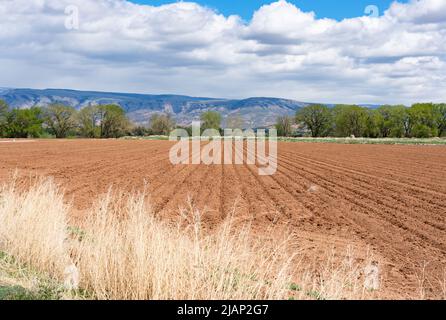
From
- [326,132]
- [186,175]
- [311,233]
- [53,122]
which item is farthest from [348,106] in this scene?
[311,233]

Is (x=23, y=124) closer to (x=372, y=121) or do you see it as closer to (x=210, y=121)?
(x=210, y=121)

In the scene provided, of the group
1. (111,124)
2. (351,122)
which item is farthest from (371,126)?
(111,124)

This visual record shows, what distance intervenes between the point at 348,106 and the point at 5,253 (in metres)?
114

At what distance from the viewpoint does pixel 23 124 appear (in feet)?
308

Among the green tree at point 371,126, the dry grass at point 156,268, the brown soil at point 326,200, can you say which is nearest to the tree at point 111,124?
the green tree at point 371,126

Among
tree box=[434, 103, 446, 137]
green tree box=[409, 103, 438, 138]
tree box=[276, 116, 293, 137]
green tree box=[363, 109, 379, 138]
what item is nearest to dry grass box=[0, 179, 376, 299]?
green tree box=[409, 103, 438, 138]

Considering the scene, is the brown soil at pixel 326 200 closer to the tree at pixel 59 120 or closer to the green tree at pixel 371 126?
the tree at pixel 59 120

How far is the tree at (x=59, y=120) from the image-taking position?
102 m

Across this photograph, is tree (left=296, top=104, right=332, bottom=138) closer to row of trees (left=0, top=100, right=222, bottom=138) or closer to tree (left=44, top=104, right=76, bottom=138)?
row of trees (left=0, top=100, right=222, bottom=138)

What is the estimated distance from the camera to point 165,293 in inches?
209

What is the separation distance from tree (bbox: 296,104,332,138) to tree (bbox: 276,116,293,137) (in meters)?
2.76

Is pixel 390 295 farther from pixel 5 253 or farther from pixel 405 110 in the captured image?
pixel 405 110

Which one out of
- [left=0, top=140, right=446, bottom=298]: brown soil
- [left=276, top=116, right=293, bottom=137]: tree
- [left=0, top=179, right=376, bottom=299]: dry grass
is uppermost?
[left=276, top=116, right=293, bottom=137]: tree

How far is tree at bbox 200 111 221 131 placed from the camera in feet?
399
